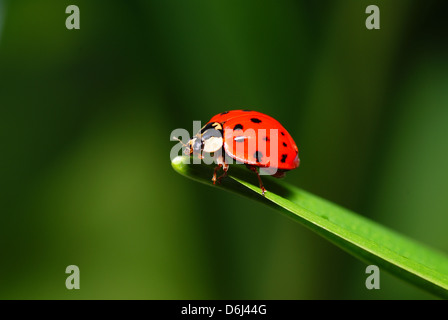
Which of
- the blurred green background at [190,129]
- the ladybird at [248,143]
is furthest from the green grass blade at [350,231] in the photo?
the blurred green background at [190,129]

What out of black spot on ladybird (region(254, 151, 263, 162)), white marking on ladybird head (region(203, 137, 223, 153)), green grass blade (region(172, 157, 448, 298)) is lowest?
green grass blade (region(172, 157, 448, 298))

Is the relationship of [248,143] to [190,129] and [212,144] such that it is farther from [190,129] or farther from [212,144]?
[190,129]

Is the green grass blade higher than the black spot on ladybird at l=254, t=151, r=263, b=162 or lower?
lower

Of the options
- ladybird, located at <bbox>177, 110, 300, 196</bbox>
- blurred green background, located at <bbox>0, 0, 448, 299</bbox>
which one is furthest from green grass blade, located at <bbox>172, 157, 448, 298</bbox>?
blurred green background, located at <bbox>0, 0, 448, 299</bbox>

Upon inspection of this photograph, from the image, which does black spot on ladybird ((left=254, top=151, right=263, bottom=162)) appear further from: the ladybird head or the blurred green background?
the blurred green background

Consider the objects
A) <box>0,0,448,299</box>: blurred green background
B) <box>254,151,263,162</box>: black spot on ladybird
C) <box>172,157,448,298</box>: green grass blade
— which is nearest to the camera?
<box>172,157,448,298</box>: green grass blade

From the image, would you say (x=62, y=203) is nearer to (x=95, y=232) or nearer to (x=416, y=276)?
(x=95, y=232)

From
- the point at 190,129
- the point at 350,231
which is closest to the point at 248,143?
the point at 350,231
